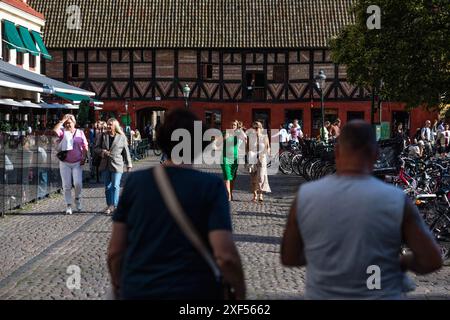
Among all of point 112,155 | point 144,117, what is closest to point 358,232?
point 112,155

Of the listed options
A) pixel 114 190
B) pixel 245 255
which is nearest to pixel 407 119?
pixel 114 190

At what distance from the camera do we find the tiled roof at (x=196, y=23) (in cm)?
4891

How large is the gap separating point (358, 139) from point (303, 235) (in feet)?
1.60

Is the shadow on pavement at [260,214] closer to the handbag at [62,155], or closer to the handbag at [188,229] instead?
the handbag at [62,155]

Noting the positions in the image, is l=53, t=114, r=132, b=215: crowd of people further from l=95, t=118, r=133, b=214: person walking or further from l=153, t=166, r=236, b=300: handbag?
l=153, t=166, r=236, b=300: handbag

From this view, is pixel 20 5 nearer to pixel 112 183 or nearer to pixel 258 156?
pixel 258 156

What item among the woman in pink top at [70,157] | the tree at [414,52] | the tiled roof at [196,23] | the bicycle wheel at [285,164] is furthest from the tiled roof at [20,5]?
the woman in pink top at [70,157]

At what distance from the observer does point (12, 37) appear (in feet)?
106

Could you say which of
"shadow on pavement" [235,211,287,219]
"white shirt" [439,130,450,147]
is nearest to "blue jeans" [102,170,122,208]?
"shadow on pavement" [235,211,287,219]

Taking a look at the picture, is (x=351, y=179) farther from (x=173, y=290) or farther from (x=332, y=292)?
(x=173, y=290)

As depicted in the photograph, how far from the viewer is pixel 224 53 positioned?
49.1 meters

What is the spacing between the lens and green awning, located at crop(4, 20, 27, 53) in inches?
1259

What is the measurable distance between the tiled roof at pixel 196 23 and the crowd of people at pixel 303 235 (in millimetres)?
45189

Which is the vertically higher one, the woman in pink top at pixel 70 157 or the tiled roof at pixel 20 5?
the tiled roof at pixel 20 5
